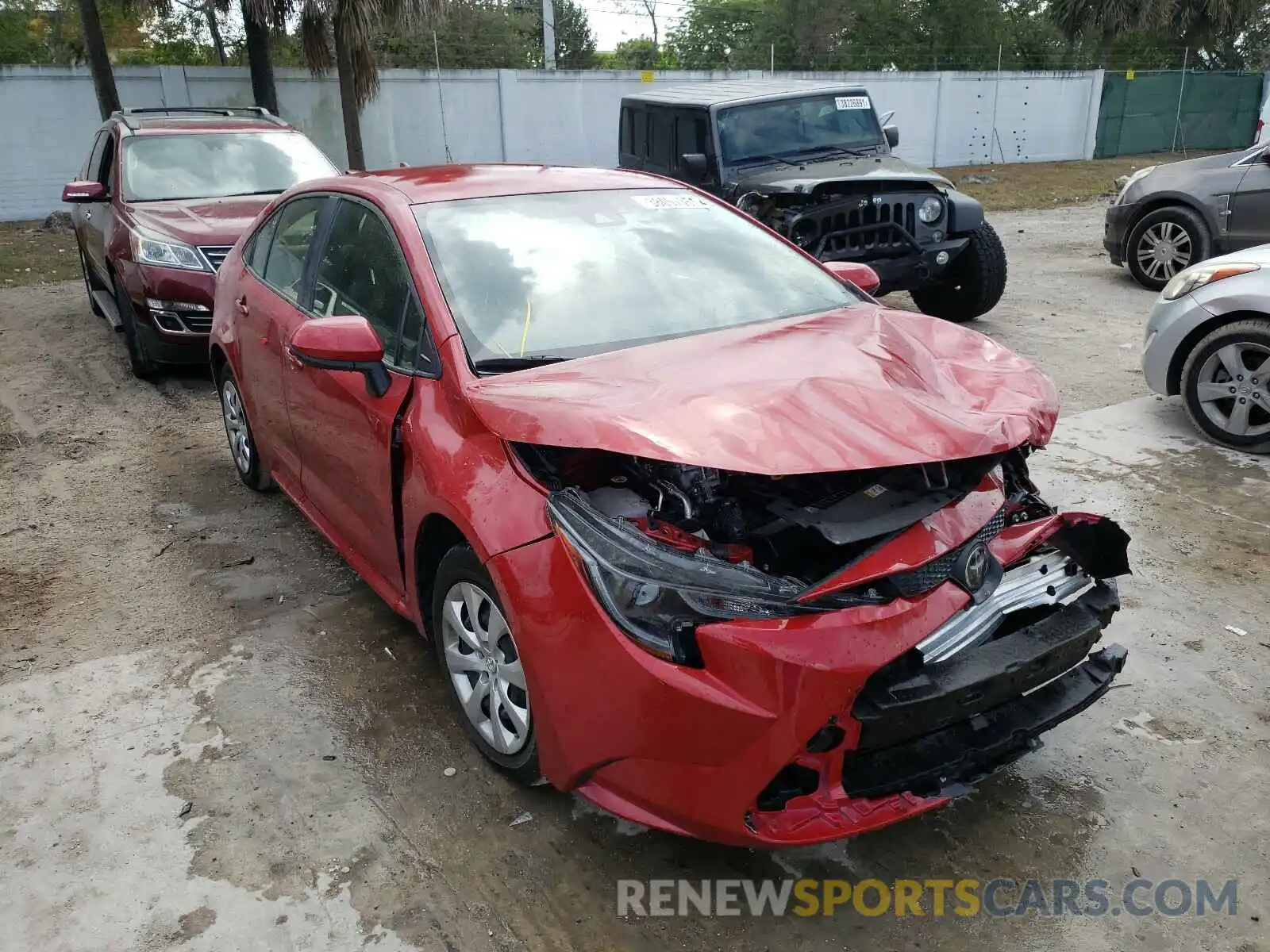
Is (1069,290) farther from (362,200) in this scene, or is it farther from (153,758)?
(153,758)

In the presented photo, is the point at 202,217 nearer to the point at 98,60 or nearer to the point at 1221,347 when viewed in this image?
the point at 1221,347

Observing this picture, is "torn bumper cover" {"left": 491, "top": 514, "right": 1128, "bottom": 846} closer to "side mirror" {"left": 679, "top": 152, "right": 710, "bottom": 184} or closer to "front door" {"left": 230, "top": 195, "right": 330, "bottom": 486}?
"front door" {"left": 230, "top": 195, "right": 330, "bottom": 486}

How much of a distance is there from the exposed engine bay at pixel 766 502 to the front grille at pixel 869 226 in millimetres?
4892

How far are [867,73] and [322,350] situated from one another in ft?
70.3

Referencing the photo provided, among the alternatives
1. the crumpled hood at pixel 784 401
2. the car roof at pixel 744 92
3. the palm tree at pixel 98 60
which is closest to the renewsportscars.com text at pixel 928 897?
the crumpled hood at pixel 784 401

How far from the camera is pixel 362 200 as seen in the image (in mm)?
3645

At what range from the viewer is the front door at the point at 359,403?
3180 millimetres

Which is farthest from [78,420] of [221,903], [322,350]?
[221,903]

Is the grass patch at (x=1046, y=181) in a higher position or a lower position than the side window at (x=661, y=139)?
lower

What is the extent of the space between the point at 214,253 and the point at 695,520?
17.2 feet

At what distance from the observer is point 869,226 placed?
7328mm

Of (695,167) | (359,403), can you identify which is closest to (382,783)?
(359,403)

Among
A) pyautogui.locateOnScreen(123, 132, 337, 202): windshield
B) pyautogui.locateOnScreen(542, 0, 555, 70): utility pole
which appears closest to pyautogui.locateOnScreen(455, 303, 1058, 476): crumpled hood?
pyautogui.locateOnScreen(123, 132, 337, 202): windshield

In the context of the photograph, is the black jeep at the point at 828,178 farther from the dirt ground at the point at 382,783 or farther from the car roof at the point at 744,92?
the dirt ground at the point at 382,783
